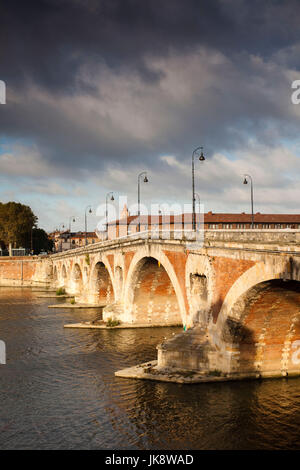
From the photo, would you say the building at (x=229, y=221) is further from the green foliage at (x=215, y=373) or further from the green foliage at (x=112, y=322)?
the green foliage at (x=215, y=373)

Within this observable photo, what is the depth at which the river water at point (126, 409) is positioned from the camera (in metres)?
14.7

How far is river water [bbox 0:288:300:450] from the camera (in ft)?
48.3

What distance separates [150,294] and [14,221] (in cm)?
5968

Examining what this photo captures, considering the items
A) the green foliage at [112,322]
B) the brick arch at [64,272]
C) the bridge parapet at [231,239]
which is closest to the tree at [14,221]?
the brick arch at [64,272]

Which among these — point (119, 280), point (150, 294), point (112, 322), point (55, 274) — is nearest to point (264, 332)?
point (150, 294)

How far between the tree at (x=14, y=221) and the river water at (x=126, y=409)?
210 ft

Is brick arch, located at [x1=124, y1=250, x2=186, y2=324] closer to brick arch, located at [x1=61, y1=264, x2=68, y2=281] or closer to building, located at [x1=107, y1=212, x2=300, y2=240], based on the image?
brick arch, located at [x1=61, y1=264, x2=68, y2=281]

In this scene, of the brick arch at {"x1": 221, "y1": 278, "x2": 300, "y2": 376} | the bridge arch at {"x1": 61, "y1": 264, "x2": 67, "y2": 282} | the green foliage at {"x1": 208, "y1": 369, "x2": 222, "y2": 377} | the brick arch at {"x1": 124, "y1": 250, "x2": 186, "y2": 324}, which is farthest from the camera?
the bridge arch at {"x1": 61, "y1": 264, "x2": 67, "y2": 282}

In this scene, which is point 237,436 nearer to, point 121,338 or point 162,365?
point 162,365

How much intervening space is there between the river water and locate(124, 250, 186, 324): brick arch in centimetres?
826

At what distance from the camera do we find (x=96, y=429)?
617 inches

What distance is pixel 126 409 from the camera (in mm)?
17484

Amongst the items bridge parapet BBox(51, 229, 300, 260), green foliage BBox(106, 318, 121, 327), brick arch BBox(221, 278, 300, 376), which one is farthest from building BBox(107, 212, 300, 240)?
brick arch BBox(221, 278, 300, 376)
